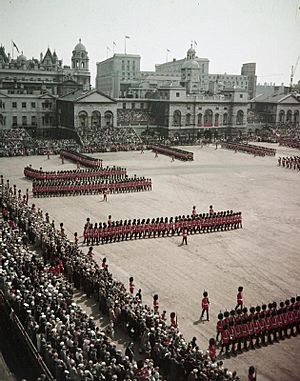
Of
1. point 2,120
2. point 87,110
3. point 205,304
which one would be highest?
point 87,110

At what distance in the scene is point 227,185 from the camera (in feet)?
147

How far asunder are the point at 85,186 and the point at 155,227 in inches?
525

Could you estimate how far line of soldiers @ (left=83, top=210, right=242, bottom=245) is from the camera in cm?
2750

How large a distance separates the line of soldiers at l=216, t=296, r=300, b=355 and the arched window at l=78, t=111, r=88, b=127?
60.3 metres

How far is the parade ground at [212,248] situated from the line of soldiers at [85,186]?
43.0 inches

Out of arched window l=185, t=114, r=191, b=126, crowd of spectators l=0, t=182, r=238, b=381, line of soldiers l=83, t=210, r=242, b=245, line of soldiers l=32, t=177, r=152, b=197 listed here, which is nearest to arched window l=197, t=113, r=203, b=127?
arched window l=185, t=114, r=191, b=126

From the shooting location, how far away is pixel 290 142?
78.9 metres

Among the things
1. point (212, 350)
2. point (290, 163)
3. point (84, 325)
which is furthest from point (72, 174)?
point (212, 350)

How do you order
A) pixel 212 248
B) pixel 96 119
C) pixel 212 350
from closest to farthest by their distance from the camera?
pixel 212 350
pixel 212 248
pixel 96 119

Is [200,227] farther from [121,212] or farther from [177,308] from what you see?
[177,308]

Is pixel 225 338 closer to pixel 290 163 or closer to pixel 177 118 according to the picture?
pixel 290 163

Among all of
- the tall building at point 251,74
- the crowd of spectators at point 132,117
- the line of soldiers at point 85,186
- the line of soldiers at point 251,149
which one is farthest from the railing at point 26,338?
the tall building at point 251,74

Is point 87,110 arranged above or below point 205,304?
above

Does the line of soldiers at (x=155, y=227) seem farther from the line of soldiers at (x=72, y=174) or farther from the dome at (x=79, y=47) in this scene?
the dome at (x=79, y=47)
